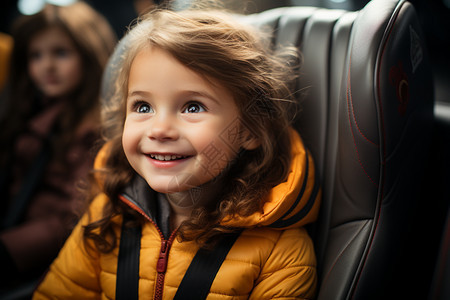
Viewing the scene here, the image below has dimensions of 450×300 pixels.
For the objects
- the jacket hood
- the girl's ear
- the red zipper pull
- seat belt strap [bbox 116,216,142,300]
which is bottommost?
seat belt strap [bbox 116,216,142,300]

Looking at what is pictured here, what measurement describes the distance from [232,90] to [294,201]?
0.87 feet

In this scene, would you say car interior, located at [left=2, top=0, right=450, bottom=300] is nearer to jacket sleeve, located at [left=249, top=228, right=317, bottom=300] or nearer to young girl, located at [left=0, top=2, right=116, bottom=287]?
Result: jacket sleeve, located at [left=249, top=228, right=317, bottom=300]

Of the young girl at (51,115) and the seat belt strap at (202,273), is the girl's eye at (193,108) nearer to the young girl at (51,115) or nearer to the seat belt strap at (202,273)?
the seat belt strap at (202,273)

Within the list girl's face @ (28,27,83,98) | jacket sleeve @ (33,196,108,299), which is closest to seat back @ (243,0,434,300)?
jacket sleeve @ (33,196,108,299)

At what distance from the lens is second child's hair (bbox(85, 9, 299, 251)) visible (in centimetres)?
78

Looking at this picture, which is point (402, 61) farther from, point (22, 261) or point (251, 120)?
point (22, 261)

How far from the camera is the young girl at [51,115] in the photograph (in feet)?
4.58

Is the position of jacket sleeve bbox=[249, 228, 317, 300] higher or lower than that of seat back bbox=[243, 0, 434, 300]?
lower

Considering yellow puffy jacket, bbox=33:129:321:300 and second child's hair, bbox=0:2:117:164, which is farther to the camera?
second child's hair, bbox=0:2:117:164

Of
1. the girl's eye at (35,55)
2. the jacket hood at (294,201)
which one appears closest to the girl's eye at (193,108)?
the jacket hood at (294,201)

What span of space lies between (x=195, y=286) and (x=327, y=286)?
0.91 feet

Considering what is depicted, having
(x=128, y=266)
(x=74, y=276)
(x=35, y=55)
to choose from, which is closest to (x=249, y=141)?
(x=128, y=266)

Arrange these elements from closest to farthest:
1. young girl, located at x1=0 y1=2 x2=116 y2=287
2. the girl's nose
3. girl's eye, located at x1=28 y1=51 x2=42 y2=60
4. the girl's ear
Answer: the girl's nose < the girl's ear < young girl, located at x1=0 y1=2 x2=116 y2=287 < girl's eye, located at x1=28 y1=51 x2=42 y2=60

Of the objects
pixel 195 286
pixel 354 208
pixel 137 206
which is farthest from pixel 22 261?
pixel 354 208
